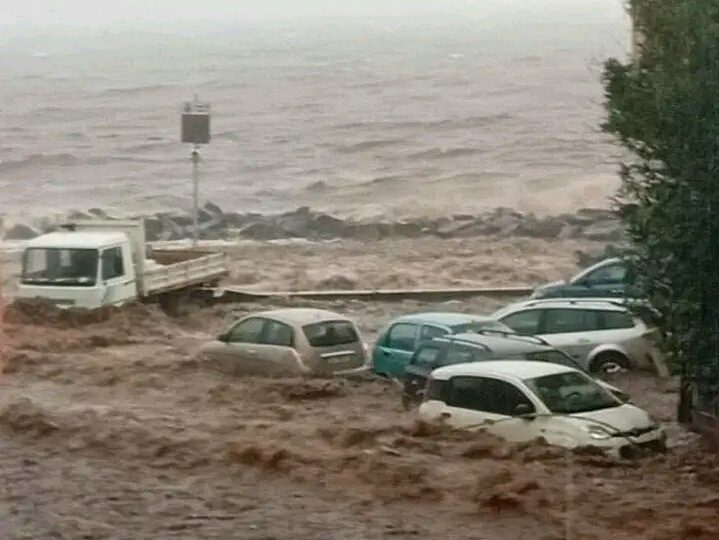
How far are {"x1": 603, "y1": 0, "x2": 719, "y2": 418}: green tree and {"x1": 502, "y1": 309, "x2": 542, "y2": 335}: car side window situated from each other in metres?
4.30

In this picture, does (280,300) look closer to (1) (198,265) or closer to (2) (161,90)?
(1) (198,265)

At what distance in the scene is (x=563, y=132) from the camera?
59500 millimetres

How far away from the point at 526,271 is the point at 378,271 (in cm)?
290

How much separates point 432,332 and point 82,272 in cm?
597

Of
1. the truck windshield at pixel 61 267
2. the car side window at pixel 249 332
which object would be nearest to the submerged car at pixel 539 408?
the car side window at pixel 249 332

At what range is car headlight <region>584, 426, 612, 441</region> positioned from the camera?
35.9 feet

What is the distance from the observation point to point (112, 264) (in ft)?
63.8

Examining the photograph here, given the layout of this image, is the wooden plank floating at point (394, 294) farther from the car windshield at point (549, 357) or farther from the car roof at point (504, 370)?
the car roof at point (504, 370)

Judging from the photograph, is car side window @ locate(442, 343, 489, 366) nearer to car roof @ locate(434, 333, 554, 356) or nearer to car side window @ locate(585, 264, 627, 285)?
car roof @ locate(434, 333, 554, 356)

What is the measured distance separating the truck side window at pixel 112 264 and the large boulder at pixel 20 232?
1358 centimetres

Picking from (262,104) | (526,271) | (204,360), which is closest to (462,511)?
(204,360)

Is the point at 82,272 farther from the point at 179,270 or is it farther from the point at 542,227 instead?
the point at 542,227

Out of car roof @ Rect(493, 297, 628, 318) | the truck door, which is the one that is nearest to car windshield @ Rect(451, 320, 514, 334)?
car roof @ Rect(493, 297, 628, 318)

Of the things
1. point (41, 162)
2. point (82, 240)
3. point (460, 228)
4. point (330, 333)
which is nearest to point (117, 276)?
point (82, 240)
